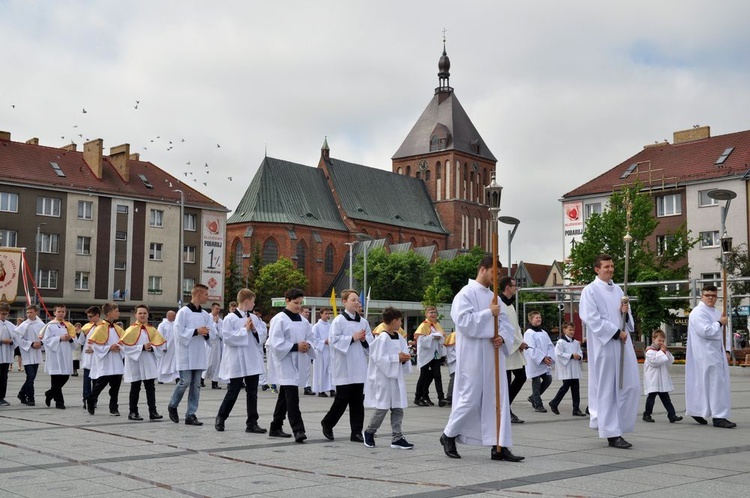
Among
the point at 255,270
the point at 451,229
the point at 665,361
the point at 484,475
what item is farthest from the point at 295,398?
the point at 451,229

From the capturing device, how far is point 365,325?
11156 millimetres

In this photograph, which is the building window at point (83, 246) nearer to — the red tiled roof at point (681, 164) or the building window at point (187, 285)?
the building window at point (187, 285)

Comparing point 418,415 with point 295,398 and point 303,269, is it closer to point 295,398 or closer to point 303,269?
point 295,398

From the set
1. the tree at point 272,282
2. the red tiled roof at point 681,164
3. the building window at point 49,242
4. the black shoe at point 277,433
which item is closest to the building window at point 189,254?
the building window at point 49,242

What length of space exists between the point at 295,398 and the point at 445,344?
750 cm

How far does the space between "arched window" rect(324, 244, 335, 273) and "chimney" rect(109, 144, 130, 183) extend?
34031 millimetres

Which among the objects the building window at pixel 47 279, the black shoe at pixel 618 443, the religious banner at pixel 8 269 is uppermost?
the building window at pixel 47 279

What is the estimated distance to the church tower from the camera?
110562mm

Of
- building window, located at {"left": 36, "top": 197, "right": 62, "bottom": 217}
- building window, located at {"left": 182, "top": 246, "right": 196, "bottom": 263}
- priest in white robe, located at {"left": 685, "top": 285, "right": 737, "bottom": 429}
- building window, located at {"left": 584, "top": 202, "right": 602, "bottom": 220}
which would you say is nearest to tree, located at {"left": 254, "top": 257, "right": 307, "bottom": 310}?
building window, located at {"left": 182, "top": 246, "right": 196, "bottom": 263}

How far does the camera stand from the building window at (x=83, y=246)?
59344mm

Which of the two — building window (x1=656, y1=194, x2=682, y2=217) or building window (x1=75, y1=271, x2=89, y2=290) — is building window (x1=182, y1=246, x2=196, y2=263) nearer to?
building window (x1=75, y1=271, x2=89, y2=290)

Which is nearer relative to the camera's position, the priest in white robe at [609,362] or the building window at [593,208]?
the priest in white robe at [609,362]

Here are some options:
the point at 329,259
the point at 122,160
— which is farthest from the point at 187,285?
the point at 329,259

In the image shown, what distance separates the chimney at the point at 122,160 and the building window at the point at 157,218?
3074 millimetres
